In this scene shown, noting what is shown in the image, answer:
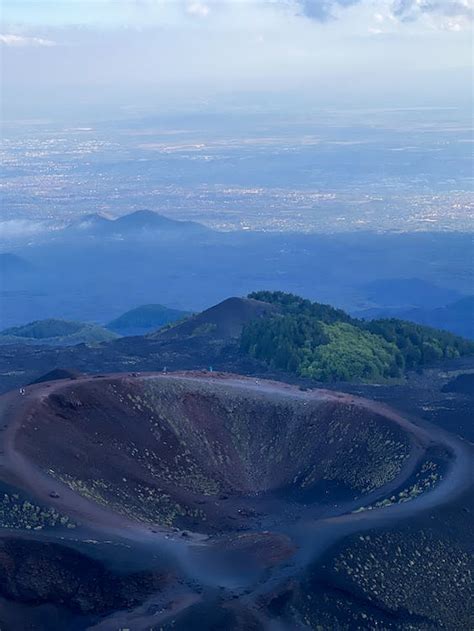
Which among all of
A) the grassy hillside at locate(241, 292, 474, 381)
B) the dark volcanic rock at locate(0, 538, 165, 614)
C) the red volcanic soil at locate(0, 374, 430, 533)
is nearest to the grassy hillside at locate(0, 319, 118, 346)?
the grassy hillside at locate(241, 292, 474, 381)

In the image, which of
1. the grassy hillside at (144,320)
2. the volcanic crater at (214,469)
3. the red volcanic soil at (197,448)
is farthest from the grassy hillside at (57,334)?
the red volcanic soil at (197,448)

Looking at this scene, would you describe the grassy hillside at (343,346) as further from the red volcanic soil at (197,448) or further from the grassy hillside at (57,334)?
the grassy hillside at (57,334)

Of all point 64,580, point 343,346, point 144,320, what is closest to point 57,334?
point 144,320

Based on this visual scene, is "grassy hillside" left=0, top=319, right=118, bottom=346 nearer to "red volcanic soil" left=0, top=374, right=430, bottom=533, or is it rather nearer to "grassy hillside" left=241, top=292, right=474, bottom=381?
"grassy hillside" left=241, top=292, right=474, bottom=381

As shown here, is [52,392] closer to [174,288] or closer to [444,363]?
[444,363]

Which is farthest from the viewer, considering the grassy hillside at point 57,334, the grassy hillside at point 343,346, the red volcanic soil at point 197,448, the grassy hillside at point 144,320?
the grassy hillside at point 144,320

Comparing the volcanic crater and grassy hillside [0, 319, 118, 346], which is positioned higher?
the volcanic crater

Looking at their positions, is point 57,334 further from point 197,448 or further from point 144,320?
point 197,448
